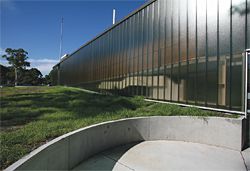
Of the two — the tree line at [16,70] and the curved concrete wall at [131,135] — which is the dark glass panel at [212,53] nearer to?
the curved concrete wall at [131,135]

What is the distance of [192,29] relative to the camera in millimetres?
8055

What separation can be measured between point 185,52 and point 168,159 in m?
5.39

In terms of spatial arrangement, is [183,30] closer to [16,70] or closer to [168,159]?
[168,159]

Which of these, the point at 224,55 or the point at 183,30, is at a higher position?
the point at 183,30

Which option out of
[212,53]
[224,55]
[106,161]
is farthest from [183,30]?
[106,161]

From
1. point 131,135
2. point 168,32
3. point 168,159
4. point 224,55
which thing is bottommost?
point 168,159

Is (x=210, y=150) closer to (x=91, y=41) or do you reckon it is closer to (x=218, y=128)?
(x=218, y=128)

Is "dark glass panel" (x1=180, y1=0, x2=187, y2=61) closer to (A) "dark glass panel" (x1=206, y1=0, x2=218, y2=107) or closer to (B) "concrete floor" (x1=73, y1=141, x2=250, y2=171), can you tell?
(A) "dark glass panel" (x1=206, y1=0, x2=218, y2=107)

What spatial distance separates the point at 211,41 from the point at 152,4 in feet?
16.0

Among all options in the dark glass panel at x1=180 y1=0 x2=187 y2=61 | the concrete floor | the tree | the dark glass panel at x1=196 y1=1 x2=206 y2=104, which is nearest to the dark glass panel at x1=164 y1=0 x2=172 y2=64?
the dark glass panel at x1=180 y1=0 x2=187 y2=61

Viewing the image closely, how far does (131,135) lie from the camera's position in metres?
5.71

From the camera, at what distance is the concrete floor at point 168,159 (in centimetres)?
399

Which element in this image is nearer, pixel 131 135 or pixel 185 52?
pixel 131 135

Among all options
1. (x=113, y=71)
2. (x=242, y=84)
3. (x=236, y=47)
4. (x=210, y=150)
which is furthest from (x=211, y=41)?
(x=113, y=71)
